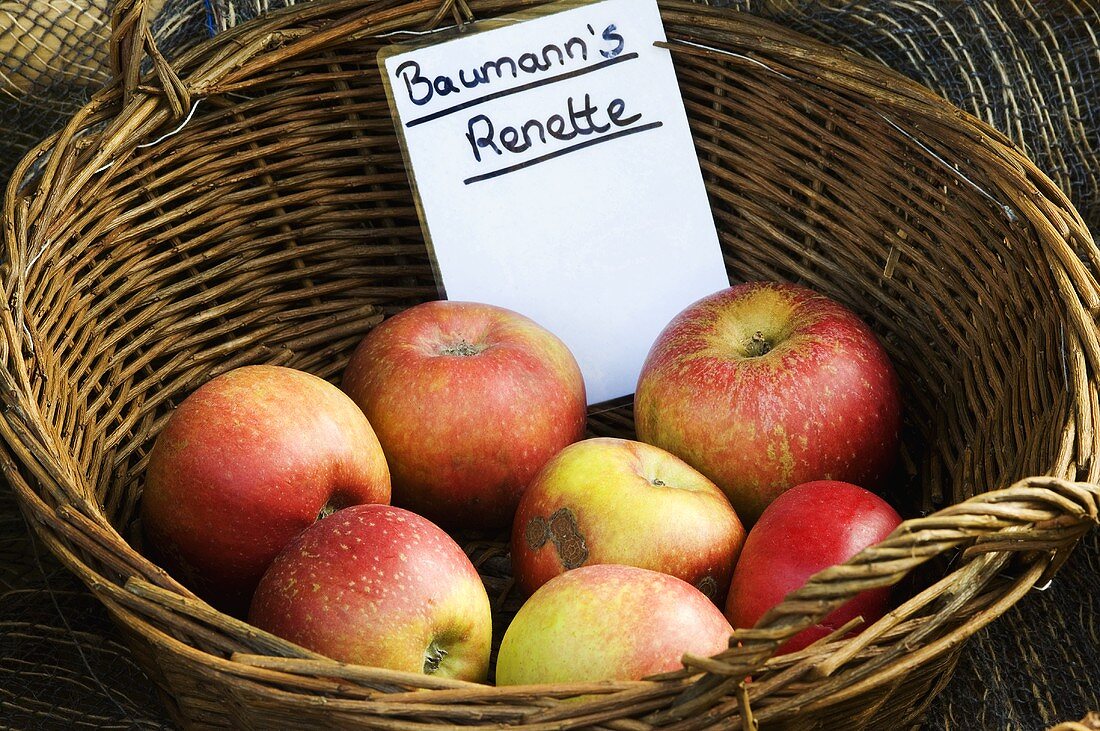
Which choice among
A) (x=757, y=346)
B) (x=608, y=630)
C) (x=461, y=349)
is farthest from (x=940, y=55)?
(x=608, y=630)

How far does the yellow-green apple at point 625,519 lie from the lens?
87 cm

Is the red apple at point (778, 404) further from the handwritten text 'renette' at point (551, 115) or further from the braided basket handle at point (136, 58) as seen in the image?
the braided basket handle at point (136, 58)

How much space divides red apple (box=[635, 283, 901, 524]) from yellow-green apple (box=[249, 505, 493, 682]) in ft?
0.94

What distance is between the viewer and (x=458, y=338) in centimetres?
111

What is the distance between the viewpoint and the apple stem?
42.1 inches

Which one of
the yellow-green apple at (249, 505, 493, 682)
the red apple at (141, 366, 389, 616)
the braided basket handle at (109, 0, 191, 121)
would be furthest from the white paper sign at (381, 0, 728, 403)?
the yellow-green apple at (249, 505, 493, 682)

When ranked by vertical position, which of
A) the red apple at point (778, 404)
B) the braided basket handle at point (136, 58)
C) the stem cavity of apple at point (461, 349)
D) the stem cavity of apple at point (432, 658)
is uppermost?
the braided basket handle at point (136, 58)

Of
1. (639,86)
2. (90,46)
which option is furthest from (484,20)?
(90,46)

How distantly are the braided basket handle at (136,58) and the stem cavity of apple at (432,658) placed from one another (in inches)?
24.3

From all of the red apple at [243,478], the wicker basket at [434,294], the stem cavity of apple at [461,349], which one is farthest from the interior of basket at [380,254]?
the stem cavity of apple at [461,349]

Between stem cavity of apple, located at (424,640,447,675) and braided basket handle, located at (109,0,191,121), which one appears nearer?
stem cavity of apple, located at (424,640,447,675)

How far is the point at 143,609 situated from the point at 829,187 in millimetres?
847

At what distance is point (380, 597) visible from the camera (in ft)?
2.51

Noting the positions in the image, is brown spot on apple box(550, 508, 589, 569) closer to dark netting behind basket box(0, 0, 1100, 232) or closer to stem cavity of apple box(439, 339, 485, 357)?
stem cavity of apple box(439, 339, 485, 357)
